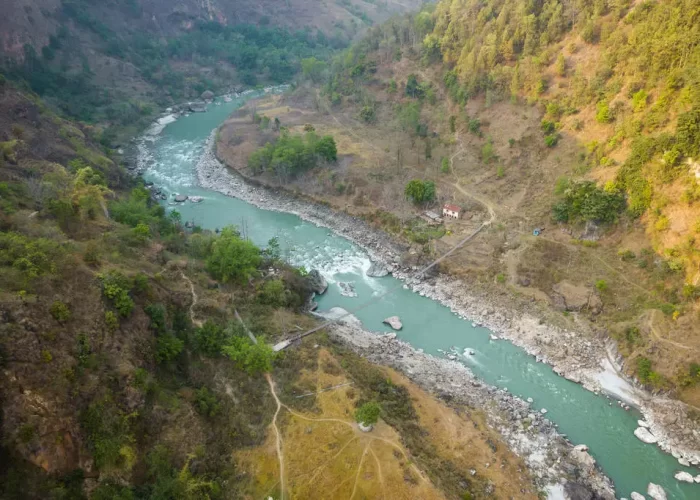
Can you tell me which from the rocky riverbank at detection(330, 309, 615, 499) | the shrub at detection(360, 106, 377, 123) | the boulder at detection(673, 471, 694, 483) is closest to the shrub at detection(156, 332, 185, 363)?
the rocky riverbank at detection(330, 309, 615, 499)

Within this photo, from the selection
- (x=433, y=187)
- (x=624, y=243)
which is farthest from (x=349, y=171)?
(x=624, y=243)

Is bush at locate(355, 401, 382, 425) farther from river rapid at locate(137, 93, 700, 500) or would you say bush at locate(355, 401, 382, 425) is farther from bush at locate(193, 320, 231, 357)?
river rapid at locate(137, 93, 700, 500)

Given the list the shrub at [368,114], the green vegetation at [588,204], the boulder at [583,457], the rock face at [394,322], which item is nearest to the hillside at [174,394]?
the boulder at [583,457]

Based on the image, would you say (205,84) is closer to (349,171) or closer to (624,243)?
(349,171)

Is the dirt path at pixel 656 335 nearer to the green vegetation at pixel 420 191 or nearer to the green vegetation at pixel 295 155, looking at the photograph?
the green vegetation at pixel 420 191

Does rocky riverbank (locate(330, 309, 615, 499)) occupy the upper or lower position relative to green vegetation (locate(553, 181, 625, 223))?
lower

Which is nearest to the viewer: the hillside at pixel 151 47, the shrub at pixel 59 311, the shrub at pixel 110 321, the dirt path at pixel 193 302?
the shrub at pixel 59 311
